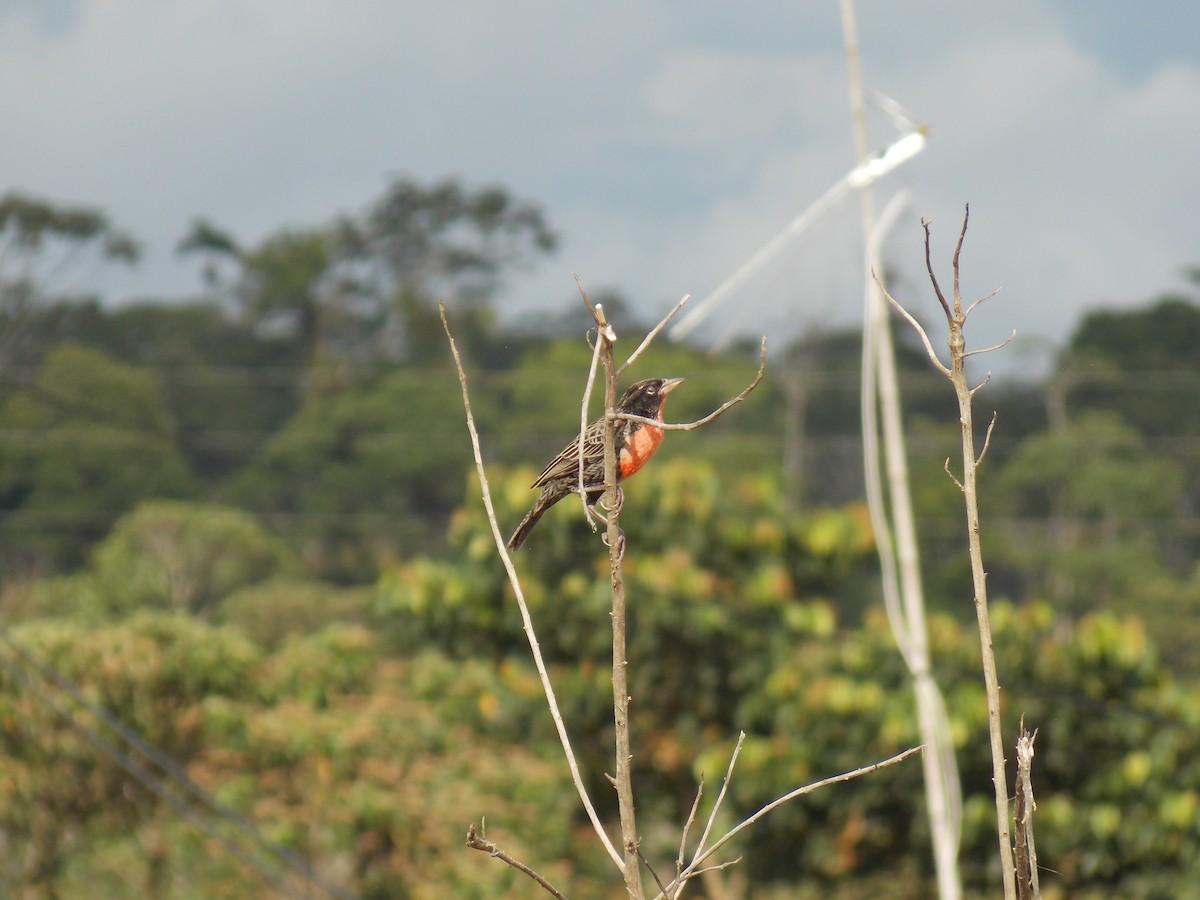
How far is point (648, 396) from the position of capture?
1019 millimetres

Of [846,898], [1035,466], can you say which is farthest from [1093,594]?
[846,898]

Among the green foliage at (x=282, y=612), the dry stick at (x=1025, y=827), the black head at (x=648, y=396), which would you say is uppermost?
the black head at (x=648, y=396)

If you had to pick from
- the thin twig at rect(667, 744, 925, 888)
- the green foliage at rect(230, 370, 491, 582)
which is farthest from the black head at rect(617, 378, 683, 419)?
the green foliage at rect(230, 370, 491, 582)

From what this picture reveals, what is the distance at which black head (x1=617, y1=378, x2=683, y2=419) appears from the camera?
39.6 inches

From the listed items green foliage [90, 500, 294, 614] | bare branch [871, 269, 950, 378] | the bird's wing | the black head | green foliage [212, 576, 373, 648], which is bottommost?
green foliage [212, 576, 373, 648]

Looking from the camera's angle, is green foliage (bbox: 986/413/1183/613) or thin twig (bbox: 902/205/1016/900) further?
green foliage (bbox: 986/413/1183/613)

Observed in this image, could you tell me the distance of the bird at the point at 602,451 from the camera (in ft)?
3.22

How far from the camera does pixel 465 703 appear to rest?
8000 millimetres

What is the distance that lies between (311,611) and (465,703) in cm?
949

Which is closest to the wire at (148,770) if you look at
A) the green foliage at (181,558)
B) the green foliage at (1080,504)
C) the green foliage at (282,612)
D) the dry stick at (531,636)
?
the dry stick at (531,636)

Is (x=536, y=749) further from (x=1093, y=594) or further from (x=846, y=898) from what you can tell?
(x=1093, y=594)

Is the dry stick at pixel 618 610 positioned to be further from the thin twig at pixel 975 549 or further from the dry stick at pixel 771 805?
the thin twig at pixel 975 549

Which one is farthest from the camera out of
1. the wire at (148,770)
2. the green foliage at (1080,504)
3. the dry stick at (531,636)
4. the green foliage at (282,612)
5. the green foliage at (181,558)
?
the green foliage at (1080,504)

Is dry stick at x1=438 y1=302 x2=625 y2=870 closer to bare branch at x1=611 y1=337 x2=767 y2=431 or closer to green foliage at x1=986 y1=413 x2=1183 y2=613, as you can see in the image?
bare branch at x1=611 y1=337 x2=767 y2=431
